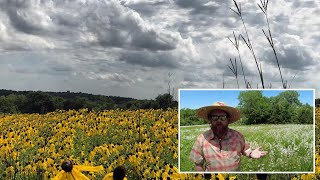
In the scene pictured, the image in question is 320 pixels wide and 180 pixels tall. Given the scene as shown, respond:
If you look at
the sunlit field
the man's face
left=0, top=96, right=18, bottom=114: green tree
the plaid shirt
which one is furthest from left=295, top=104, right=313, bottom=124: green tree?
left=0, top=96, right=18, bottom=114: green tree

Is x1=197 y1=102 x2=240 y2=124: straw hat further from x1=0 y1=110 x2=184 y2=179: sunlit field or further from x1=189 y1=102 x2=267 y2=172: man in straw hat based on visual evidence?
x1=0 y1=110 x2=184 y2=179: sunlit field

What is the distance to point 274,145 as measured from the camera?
4.09 metres

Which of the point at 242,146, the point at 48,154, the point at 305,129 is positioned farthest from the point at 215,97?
the point at 48,154

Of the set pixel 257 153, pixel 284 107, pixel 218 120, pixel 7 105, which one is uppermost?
pixel 7 105

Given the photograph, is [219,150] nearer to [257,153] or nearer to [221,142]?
[221,142]

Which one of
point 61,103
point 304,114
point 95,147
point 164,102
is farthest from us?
point 61,103

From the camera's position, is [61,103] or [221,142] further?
[61,103]

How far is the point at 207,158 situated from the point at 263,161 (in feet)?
1.46

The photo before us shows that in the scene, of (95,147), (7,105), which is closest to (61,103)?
(7,105)

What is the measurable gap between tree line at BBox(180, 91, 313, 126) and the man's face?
77mm

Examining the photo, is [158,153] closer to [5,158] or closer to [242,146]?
[5,158]

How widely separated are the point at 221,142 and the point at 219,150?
7 centimetres

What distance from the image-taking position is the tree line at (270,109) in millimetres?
4047

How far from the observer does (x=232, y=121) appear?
13.2 feet
